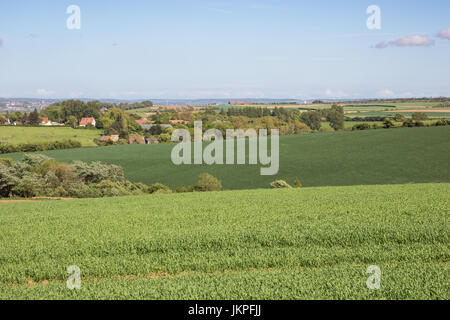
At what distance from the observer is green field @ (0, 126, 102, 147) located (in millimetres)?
68625

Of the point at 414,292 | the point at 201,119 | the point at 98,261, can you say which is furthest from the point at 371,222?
the point at 201,119

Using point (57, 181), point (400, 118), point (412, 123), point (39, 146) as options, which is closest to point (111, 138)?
point (39, 146)

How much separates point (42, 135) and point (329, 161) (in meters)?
53.6

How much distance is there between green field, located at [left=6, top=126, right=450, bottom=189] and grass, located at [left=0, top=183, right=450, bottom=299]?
25.5m

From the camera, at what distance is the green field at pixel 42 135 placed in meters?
68.6

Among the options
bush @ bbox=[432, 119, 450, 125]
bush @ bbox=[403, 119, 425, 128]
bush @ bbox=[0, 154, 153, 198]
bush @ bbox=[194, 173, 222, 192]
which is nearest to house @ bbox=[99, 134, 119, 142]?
bush @ bbox=[0, 154, 153, 198]

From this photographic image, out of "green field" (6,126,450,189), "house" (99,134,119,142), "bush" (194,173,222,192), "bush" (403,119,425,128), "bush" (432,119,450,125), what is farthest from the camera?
"house" (99,134,119,142)

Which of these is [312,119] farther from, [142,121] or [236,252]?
[236,252]

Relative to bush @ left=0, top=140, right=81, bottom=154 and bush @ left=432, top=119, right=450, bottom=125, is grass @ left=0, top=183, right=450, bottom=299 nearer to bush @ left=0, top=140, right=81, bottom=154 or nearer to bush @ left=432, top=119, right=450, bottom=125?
bush @ left=0, top=140, right=81, bottom=154

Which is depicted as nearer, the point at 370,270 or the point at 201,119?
the point at 370,270
